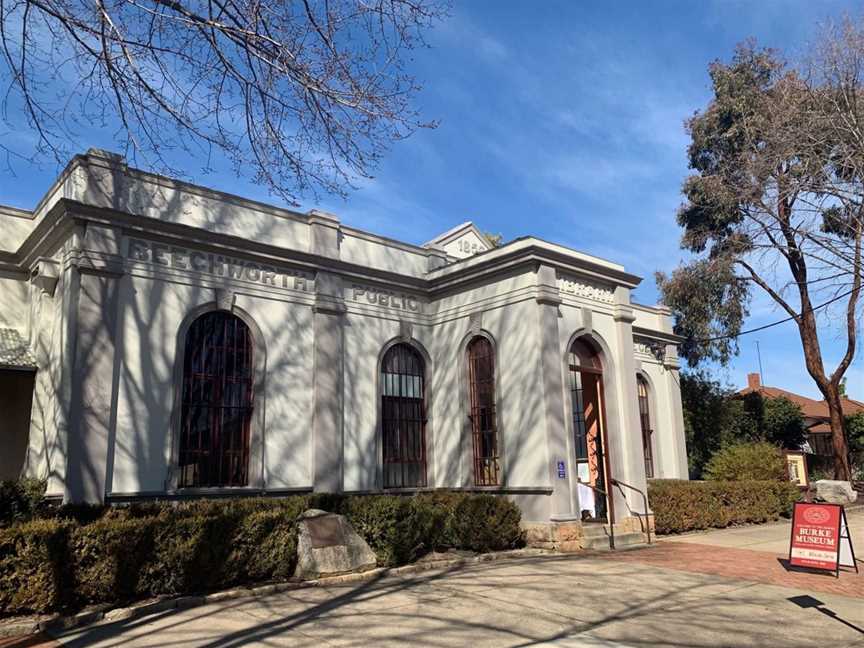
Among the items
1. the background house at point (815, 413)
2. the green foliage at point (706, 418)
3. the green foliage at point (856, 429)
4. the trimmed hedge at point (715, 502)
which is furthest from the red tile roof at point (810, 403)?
the trimmed hedge at point (715, 502)

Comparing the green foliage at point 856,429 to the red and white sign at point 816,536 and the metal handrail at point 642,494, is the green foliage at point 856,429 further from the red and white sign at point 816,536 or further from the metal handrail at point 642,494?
the red and white sign at point 816,536

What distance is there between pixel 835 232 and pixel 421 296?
29.1 ft

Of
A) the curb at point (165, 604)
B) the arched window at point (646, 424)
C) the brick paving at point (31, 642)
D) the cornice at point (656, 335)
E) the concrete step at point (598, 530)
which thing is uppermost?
the cornice at point (656, 335)

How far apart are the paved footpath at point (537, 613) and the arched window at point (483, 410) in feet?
13.2

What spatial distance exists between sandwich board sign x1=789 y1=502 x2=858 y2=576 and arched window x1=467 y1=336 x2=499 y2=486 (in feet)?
19.1

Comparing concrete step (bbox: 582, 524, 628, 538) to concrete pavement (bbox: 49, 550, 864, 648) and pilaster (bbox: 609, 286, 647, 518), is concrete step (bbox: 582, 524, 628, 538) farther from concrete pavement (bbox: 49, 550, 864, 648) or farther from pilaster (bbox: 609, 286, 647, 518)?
concrete pavement (bbox: 49, 550, 864, 648)

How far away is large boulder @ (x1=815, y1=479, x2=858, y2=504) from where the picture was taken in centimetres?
2148

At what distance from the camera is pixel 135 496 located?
11.7 metres

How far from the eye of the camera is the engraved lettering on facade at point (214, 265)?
12.7m

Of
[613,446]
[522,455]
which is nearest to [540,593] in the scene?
[522,455]

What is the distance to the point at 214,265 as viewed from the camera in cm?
1365

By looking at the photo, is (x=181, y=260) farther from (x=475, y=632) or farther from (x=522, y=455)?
(x=475, y=632)

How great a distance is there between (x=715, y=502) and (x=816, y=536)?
6660 millimetres

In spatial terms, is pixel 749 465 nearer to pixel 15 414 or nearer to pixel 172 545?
pixel 172 545
